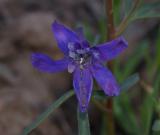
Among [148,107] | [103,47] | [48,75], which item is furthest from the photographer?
[48,75]

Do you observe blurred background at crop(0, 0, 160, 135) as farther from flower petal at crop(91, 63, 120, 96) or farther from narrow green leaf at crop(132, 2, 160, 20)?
flower petal at crop(91, 63, 120, 96)

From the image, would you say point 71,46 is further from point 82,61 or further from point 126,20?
point 126,20

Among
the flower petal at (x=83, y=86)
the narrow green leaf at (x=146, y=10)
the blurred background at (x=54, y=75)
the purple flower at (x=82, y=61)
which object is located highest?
the narrow green leaf at (x=146, y=10)

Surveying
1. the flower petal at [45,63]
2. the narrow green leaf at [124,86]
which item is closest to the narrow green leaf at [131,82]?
the narrow green leaf at [124,86]

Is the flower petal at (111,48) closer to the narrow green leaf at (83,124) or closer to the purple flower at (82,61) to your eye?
the purple flower at (82,61)

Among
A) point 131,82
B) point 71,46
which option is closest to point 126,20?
point 131,82

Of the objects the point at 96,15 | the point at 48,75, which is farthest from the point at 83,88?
the point at 96,15

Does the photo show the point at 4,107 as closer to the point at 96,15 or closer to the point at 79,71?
the point at 79,71

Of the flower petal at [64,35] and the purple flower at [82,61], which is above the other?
the flower petal at [64,35]
